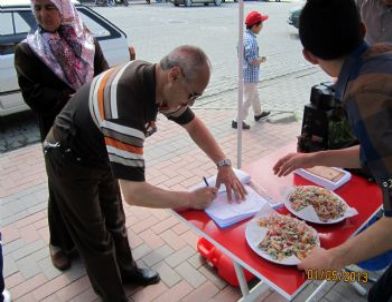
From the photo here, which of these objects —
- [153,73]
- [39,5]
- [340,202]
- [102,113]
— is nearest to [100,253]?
[102,113]

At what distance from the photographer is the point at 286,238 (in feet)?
4.43

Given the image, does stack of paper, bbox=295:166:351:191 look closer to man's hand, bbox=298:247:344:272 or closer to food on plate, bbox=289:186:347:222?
food on plate, bbox=289:186:347:222

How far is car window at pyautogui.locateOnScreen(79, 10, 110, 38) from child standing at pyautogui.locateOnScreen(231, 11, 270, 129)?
70.7 inches

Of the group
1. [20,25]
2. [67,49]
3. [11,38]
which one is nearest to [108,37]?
[20,25]

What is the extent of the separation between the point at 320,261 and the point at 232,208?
505mm

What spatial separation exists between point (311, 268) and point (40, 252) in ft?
6.42

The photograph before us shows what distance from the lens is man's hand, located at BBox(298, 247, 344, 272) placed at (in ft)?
3.53

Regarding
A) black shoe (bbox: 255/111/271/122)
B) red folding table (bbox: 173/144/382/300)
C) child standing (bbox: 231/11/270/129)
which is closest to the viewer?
red folding table (bbox: 173/144/382/300)

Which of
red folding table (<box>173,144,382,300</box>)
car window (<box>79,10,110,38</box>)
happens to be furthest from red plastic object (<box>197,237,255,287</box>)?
car window (<box>79,10,110,38</box>)

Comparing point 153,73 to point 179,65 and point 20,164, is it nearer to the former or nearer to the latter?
point 179,65

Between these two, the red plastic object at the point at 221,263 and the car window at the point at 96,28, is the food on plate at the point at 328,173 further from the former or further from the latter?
the car window at the point at 96,28

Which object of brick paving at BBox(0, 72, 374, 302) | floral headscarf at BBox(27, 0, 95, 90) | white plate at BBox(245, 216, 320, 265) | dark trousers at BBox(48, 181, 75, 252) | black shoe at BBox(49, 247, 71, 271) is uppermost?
floral headscarf at BBox(27, 0, 95, 90)

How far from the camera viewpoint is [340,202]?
5.11 ft

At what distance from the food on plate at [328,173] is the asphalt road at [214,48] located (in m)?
3.23
